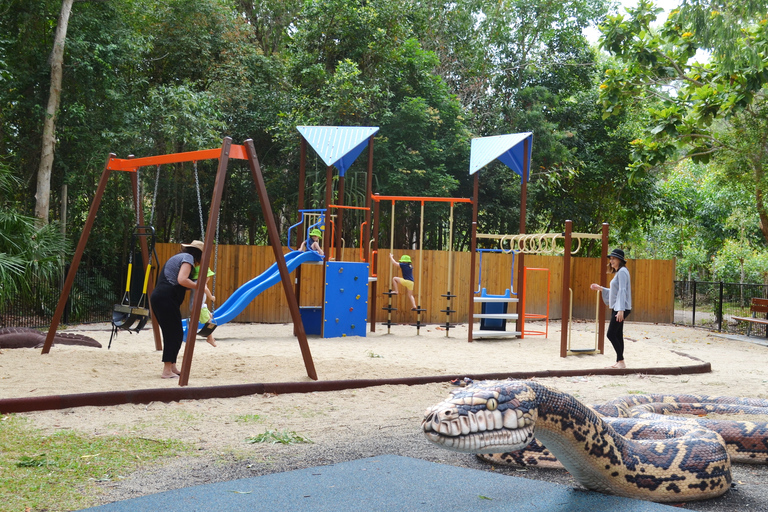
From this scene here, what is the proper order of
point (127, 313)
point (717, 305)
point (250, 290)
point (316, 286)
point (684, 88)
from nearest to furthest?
1. point (127, 313)
2. point (250, 290)
3. point (684, 88)
4. point (316, 286)
5. point (717, 305)

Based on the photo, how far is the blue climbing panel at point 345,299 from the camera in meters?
13.3

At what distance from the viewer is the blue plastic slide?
38.3 feet

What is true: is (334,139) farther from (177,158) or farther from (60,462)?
(60,462)

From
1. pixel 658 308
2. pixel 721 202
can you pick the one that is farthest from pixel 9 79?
pixel 721 202

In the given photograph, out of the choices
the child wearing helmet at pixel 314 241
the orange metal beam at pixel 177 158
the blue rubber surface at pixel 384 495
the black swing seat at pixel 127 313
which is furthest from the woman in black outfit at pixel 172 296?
the child wearing helmet at pixel 314 241

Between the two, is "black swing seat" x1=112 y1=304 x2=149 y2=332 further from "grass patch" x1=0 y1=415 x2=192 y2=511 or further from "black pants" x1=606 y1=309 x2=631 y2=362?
"black pants" x1=606 y1=309 x2=631 y2=362

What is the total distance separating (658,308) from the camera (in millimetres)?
20734

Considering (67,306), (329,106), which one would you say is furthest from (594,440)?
(329,106)

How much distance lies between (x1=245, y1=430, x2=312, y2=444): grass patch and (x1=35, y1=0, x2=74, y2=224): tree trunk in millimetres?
11440

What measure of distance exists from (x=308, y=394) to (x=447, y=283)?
36.0 ft

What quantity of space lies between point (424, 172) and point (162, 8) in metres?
9.07

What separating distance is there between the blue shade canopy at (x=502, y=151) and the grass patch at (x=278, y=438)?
916 cm

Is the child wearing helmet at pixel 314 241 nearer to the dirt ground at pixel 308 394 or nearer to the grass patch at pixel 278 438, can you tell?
the dirt ground at pixel 308 394

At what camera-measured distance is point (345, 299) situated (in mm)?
13617
